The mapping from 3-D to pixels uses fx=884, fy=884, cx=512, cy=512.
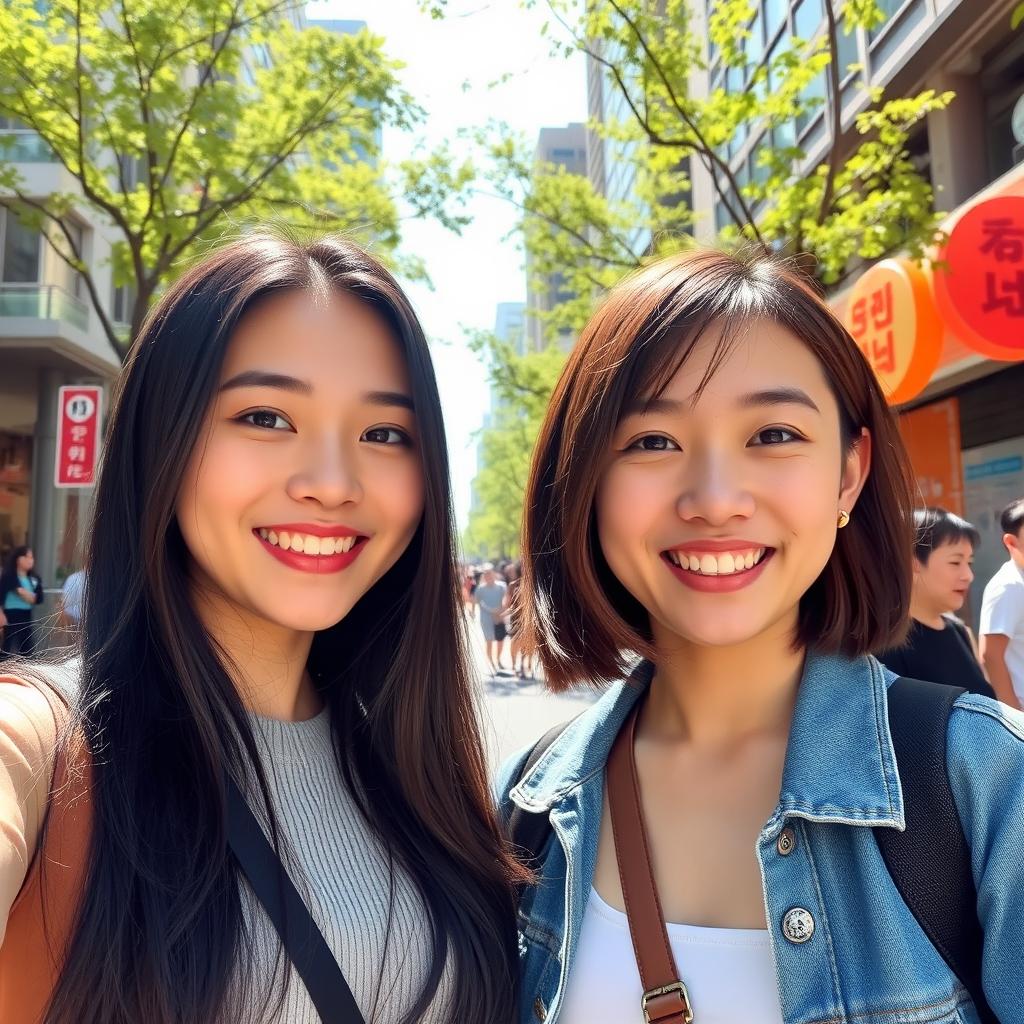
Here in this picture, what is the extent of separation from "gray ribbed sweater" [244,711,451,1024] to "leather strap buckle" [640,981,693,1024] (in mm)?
366

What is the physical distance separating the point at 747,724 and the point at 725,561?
1.22 ft

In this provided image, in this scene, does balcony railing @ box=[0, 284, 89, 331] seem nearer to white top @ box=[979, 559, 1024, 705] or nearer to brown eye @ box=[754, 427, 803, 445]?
white top @ box=[979, 559, 1024, 705]

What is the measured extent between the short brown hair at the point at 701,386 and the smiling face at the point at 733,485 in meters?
0.04

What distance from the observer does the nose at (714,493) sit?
58.3 inches

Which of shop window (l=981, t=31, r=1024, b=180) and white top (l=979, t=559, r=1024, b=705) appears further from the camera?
shop window (l=981, t=31, r=1024, b=180)

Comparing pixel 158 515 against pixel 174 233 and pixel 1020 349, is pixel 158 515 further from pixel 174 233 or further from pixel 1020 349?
pixel 174 233

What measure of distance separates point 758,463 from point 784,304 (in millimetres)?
302

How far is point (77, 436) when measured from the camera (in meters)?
7.61

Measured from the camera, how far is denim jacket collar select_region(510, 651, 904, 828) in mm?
1356

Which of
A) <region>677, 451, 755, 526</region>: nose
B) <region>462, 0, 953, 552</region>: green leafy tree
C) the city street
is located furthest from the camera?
the city street

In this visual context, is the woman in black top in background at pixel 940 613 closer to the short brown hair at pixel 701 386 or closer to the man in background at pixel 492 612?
the short brown hair at pixel 701 386

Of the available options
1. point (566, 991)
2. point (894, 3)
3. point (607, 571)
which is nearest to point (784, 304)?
point (607, 571)

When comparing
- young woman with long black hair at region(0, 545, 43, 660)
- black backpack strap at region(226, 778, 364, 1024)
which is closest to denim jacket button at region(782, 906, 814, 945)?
black backpack strap at region(226, 778, 364, 1024)

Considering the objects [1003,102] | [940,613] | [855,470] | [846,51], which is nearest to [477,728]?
[855,470]
